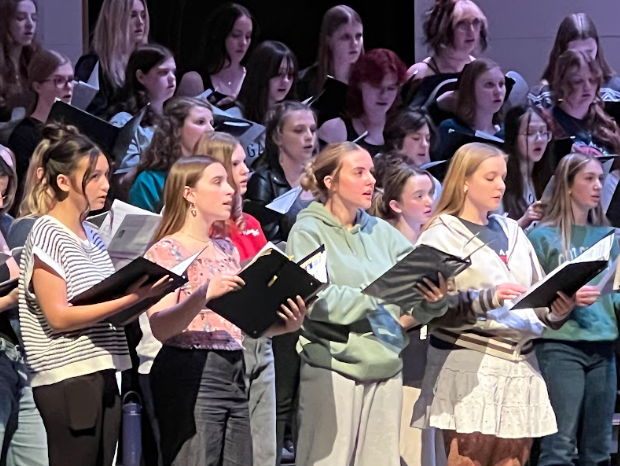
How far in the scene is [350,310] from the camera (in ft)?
13.1

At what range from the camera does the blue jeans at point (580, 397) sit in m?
4.53

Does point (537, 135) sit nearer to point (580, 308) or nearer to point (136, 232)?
point (580, 308)

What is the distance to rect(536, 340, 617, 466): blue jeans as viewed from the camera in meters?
4.53

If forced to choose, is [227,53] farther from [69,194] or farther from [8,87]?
[69,194]

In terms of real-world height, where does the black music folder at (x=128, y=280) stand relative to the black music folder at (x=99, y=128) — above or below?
below

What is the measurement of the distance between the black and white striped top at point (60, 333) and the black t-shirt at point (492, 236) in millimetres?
1265

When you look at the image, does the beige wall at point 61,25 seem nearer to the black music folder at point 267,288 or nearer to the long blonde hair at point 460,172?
the long blonde hair at point 460,172

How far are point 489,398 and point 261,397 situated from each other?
2.39ft

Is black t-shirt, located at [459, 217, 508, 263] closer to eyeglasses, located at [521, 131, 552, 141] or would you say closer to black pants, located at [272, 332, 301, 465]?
black pants, located at [272, 332, 301, 465]

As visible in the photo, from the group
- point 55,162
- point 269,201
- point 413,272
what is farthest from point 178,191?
point 269,201

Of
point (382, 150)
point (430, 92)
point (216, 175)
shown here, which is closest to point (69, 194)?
point (216, 175)

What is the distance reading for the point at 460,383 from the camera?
4039 millimetres

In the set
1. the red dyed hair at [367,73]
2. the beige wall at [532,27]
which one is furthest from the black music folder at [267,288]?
the beige wall at [532,27]

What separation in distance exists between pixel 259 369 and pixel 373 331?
401 millimetres
